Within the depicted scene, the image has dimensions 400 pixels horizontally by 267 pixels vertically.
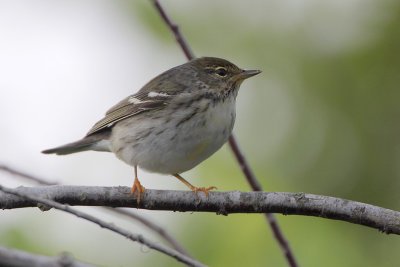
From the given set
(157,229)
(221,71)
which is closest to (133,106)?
(221,71)

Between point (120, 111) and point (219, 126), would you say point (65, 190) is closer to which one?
point (219, 126)

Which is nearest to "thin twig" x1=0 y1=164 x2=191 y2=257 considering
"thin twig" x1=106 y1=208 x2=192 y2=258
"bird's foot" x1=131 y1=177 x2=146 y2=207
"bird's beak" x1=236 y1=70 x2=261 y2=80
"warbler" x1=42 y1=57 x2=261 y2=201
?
"thin twig" x1=106 y1=208 x2=192 y2=258

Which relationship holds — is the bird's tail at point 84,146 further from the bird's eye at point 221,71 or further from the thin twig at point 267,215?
the thin twig at point 267,215

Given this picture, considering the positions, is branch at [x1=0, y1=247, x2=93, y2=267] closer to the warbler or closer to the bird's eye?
the warbler

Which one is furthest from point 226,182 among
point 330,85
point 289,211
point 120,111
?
point 289,211

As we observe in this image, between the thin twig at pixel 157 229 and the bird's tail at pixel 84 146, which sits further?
the bird's tail at pixel 84 146

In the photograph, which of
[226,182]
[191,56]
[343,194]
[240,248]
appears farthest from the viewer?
[343,194]

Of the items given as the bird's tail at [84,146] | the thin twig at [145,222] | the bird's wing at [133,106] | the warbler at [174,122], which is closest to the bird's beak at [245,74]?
the warbler at [174,122]

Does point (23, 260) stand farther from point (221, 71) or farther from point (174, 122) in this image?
point (221, 71)
